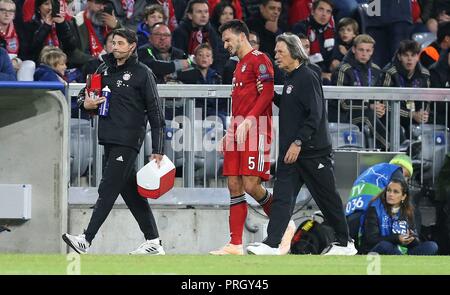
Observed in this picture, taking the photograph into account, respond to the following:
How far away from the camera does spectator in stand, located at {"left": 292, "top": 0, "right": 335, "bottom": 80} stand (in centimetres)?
1961

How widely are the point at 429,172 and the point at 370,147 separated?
29.5 inches

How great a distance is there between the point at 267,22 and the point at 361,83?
7.09ft

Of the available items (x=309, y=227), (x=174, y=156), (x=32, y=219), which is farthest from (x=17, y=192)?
(x=309, y=227)

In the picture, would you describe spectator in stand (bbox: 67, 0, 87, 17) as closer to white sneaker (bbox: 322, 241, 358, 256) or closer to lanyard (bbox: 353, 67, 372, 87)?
lanyard (bbox: 353, 67, 372, 87)

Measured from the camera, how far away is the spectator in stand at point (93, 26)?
1839 centimetres

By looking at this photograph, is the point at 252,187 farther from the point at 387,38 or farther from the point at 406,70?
the point at 387,38

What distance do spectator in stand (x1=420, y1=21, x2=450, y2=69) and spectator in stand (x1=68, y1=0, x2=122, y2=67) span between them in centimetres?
420

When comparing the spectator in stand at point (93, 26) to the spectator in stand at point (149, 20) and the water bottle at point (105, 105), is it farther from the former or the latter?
the water bottle at point (105, 105)

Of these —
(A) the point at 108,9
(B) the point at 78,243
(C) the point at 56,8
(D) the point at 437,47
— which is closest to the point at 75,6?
(A) the point at 108,9

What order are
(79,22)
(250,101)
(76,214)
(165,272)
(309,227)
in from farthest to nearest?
(79,22) < (76,214) < (309,227) < (250,101) < (165,272)

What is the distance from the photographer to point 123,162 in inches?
554

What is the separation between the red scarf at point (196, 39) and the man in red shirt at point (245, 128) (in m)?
4.81

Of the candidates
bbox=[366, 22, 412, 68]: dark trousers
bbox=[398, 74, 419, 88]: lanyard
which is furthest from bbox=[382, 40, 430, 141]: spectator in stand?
bbox=[366, 22, 412, 68]: dark trousers

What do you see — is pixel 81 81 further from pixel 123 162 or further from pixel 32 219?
pixel 123 162
